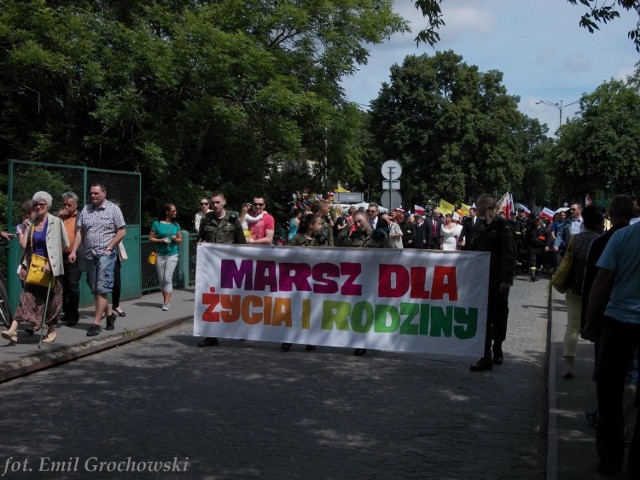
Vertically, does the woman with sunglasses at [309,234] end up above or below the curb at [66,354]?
above

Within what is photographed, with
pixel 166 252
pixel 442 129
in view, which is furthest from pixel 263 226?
pixel 442 129

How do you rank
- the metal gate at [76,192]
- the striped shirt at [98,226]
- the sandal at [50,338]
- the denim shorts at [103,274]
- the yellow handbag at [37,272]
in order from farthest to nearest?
the metal gate at [76,192] < the striped shirt at [98,226] < the denim shorts at [103,274] < the sandal at [50,338] < the yellow handbag at [37,272]

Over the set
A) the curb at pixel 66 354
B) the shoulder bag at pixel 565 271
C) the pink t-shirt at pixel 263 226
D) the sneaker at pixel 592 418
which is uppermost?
the pink t-shirt at pixel 263 226

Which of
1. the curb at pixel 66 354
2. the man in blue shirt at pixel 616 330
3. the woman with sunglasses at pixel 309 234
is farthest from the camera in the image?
the woman with sunglasses at pixel 309 234

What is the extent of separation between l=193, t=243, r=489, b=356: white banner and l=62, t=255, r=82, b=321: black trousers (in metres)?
2.50

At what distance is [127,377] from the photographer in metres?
8.46

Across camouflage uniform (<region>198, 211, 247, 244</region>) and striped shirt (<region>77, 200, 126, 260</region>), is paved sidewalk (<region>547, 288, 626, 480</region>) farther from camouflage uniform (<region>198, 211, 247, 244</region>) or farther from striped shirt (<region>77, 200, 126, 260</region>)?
striped shirt (<region>77, 200, 126, 260</region>)

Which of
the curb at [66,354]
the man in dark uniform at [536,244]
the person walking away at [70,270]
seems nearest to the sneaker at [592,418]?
the curb at [66,354]

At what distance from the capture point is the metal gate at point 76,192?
1166 cm

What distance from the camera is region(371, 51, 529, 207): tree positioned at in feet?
206

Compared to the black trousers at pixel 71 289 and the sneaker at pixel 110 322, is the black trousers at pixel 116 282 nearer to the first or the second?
the black trousers at pixel 71 289

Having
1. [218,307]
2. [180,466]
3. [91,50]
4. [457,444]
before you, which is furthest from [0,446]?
[91,50]

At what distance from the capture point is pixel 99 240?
10938 millimetres

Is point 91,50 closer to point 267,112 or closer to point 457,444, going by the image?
point 267,112
